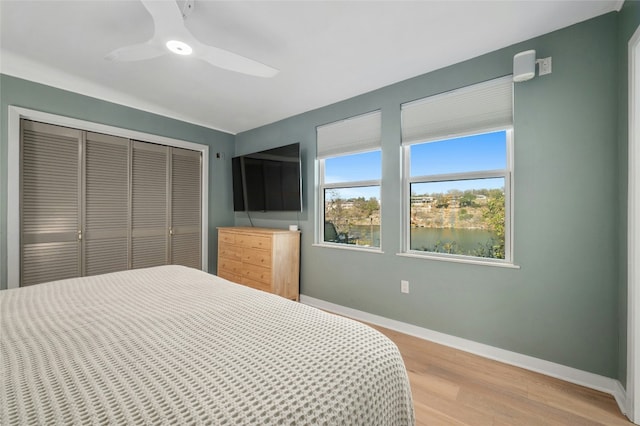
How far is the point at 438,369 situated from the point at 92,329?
6.95 feet

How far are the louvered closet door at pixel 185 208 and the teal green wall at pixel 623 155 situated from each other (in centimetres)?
428

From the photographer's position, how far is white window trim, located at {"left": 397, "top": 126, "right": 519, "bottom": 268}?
2113 millimetres

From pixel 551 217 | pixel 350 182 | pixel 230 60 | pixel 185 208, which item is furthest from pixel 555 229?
pixel 185 208

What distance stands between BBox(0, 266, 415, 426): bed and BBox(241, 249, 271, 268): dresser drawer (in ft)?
5.95

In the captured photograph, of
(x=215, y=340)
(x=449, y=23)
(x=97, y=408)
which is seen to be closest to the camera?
(x=97, y=408)

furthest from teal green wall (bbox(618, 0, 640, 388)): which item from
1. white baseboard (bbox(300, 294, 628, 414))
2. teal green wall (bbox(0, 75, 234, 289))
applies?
teal green wall (bbox(0, 75, 234, 289))

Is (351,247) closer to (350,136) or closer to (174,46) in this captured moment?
(350,136)

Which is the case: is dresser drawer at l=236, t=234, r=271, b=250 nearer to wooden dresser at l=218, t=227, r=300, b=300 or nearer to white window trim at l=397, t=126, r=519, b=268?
wooden dresser at l=218, t=227, r=300, b=300

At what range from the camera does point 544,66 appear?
195 centimetres

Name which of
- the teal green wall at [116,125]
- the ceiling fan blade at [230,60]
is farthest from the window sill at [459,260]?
the teal green wall at [116,125]

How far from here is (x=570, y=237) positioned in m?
1.86

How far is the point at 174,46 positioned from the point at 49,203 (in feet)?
7.75

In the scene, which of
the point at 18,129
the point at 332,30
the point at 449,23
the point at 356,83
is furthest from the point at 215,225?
the point at 449,23

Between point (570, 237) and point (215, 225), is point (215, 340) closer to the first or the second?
point (570, 237)
